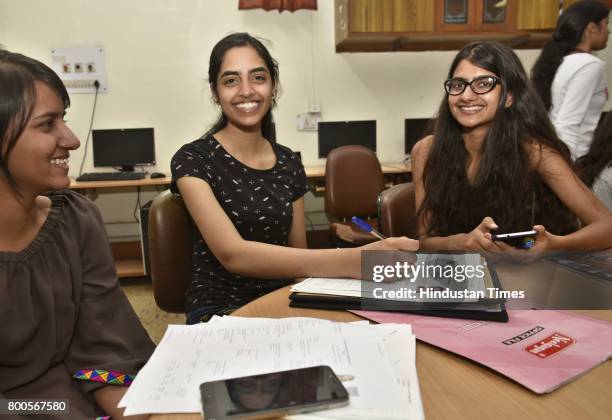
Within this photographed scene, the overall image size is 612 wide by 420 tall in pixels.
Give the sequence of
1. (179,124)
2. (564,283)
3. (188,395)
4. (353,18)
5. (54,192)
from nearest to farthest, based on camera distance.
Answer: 1. (188,395)
2. (564,283)
3. (54,192)
4. (353,18)
5. (179,124)

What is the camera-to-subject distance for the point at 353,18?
360 cm

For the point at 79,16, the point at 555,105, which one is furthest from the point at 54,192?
the point at 79,16

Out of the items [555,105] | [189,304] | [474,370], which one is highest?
[555,105]

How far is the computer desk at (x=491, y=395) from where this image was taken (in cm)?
60

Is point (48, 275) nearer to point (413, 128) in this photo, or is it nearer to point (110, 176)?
point (110, 176)

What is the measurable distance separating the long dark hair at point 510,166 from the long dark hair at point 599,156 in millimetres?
439

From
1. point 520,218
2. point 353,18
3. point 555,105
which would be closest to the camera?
point 520,218

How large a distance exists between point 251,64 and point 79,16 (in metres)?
3.08

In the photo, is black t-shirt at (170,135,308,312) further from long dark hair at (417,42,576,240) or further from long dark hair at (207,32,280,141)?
long dark hair at (417,42,576,240)

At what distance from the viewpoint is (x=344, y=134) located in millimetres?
4262

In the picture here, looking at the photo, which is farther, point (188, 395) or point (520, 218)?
point (520, 218)

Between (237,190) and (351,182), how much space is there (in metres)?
1.95

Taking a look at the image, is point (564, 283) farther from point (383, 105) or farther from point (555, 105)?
point (383, 105)

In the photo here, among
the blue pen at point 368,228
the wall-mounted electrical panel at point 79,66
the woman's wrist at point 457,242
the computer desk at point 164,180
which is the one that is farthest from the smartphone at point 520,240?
the wall-mounted electrical panel at point 79,66
